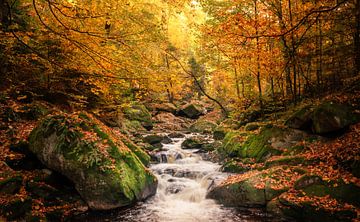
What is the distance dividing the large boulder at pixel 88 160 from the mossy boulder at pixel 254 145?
5125 mm

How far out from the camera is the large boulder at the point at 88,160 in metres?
7.62

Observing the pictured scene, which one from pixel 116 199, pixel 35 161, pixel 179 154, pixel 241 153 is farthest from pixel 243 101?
pixel 35 161

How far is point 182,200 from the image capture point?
30.6 ft

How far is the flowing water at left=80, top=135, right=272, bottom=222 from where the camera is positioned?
7449mm

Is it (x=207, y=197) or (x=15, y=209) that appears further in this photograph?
(x=207, y=197)

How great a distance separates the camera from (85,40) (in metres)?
6.91

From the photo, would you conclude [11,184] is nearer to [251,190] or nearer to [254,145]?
[251,190]

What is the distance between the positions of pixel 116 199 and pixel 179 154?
6.71 meters

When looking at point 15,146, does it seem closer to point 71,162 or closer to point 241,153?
point 71,162

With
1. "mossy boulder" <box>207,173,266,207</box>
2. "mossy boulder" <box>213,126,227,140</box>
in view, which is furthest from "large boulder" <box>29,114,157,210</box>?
"mossy boulder" <box>213,126,227,140</box>

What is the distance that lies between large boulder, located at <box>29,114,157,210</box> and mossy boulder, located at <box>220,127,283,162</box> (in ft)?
16.8

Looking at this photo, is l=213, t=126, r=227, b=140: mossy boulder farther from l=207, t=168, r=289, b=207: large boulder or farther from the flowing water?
l=207, t=168, r=289, b=207: large boulder

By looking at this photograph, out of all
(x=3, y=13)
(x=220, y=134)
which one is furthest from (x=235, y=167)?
(x=3, y=13)

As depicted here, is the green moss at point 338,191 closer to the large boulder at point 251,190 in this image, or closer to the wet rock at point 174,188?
the large boulder at point 251,190
